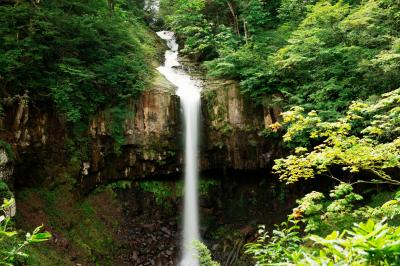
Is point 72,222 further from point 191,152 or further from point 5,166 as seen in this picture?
point 191,152

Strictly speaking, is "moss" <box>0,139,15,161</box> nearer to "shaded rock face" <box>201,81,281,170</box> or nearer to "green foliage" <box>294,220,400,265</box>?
"shaded rock face" <box>201,81,281,170</box>

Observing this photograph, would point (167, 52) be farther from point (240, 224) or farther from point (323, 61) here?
point (240, 224)

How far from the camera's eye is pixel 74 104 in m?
11.5

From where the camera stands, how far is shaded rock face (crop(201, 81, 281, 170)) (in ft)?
43.2

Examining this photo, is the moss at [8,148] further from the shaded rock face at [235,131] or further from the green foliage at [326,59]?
the green foliage at [326,59]

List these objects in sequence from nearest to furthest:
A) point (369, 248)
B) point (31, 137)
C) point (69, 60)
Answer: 1. point (369, 248)
2. point (31, 137)
3. point (69, 60)

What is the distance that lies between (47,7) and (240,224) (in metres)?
10.9

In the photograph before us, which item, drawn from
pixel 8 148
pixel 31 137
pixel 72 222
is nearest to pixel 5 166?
pixel 8 148

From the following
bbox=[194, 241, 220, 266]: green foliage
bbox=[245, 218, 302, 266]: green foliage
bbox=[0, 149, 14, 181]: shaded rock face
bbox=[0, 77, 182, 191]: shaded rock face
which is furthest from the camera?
bbox=[0, 77, 182, 191]: shaded rock face

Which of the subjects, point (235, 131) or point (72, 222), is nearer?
point (72, 222)

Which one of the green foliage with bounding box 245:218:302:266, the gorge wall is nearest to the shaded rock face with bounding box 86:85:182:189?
the gorge wall

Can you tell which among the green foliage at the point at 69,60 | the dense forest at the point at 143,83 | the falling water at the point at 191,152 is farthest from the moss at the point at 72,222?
the falling water at the point at 191,152

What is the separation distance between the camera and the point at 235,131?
1324cm

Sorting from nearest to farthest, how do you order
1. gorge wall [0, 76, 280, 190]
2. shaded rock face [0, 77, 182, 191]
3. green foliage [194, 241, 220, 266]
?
green foliage [194, 241, 220, 266] < shaded rock face [0, 77, 182, 191] < gorge wall [0, 76, 280, 190]
